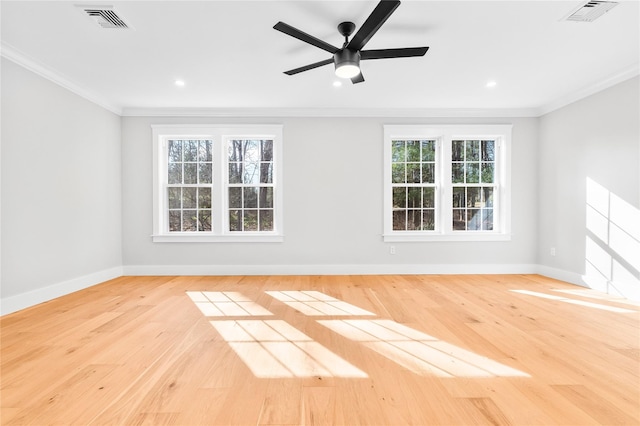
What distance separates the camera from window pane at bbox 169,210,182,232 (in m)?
4.72

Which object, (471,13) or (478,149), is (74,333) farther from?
(478,149)

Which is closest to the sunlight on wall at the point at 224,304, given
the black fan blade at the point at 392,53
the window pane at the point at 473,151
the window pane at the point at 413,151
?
the black fan blade at the point at 392,53

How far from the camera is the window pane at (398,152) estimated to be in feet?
15.7

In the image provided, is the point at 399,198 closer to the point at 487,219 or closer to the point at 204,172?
the point at 487,219

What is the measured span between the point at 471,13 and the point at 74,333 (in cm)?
425

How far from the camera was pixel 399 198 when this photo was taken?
15.6ft

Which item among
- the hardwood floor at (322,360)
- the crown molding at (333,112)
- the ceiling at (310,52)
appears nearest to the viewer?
the hardwood floor at (322,360)

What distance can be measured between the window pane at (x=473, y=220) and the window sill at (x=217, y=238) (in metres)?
3.13

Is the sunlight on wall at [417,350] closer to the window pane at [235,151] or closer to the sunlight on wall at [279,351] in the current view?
the sunlight on wall at [279,351]

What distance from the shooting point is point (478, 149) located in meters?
4.79

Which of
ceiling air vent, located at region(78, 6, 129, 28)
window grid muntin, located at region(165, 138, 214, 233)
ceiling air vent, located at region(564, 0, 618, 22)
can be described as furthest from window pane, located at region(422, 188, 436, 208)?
ceiling air vent, located at region(78, 6, 129, 28)

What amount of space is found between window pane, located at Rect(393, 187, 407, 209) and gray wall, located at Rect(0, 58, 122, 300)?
14.7 ft

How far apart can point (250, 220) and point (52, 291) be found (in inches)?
101

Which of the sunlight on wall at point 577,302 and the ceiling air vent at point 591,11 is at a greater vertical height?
the ceiling air vent at point 591,11
